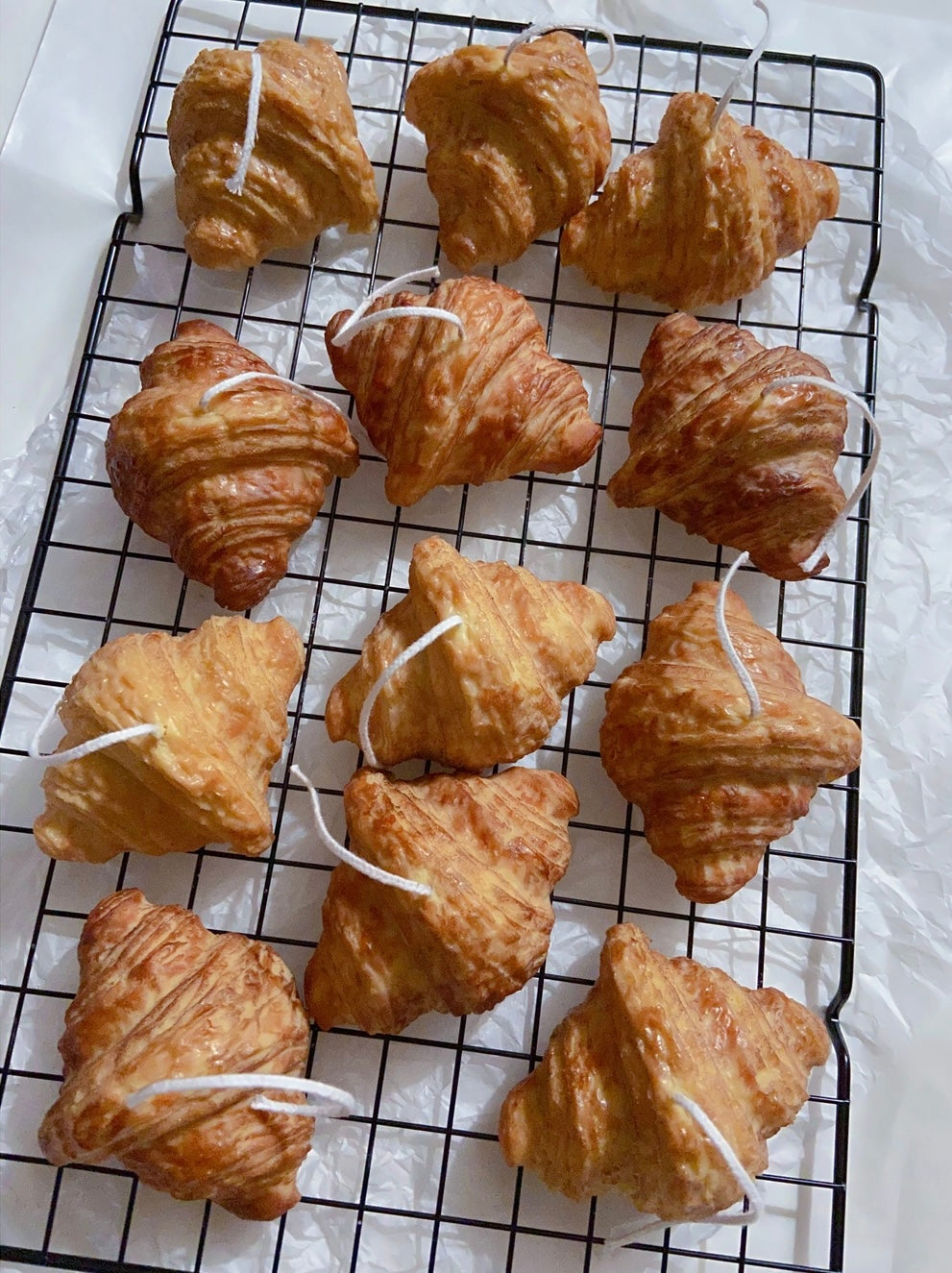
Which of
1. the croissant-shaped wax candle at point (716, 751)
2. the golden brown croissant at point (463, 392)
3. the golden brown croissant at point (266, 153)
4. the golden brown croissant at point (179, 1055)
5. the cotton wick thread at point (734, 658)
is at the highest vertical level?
the golden brown croissant at point (266, 153)

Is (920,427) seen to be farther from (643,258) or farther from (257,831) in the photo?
(257,831)

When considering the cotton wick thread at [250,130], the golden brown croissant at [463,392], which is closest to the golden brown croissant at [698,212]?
the golden brown croissant at [463,392]

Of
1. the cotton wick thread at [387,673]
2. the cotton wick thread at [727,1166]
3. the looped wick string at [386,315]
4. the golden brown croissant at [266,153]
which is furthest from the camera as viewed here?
the golden brown croissant at [266,153]

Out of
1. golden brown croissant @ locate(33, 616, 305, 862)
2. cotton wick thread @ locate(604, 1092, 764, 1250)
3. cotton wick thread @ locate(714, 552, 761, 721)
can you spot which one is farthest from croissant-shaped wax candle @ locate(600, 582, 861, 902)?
golden brown croissant @ locate(33, 616, 305, 862)

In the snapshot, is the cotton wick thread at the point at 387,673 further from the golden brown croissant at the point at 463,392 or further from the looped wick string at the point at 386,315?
the looped wick string at the point at 386,315

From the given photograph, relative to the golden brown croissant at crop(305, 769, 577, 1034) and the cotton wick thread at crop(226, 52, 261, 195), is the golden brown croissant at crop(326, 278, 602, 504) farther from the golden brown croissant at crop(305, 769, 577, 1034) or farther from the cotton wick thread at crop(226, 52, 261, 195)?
the golden brown croissant at crop(305, 769, 577, 1034)

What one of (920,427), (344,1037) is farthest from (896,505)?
(344,1037)

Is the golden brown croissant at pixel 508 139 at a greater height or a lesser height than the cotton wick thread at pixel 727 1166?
greater
